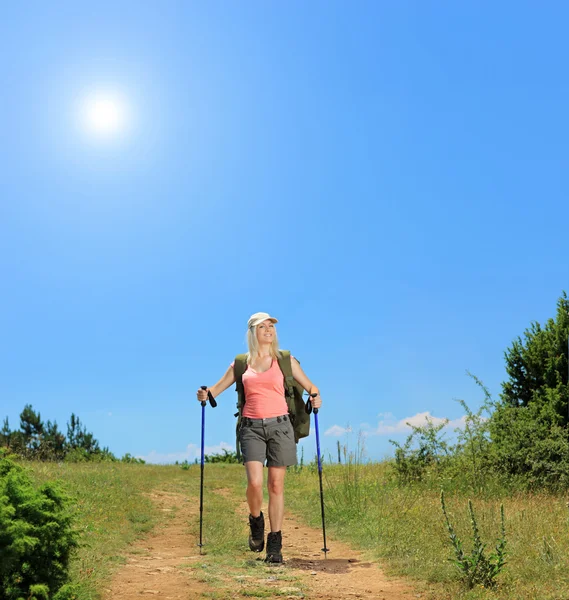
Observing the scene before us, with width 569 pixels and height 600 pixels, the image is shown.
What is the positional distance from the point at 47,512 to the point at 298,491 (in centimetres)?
1175

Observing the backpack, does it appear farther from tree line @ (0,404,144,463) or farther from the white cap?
tree line @ (0,404,144,463)

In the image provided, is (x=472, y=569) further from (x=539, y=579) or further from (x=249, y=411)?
(x=249, y=411)

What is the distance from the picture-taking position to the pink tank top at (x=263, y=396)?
8.34 meters

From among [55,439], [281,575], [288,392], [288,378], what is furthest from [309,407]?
[55,439]

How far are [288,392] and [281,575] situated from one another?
2239 mm

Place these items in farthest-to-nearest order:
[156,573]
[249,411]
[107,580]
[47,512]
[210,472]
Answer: [210,472]
[249,411]
[156,573]
[107,580]
[47,512]

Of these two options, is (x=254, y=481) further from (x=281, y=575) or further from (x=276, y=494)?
(x=281, y=575)

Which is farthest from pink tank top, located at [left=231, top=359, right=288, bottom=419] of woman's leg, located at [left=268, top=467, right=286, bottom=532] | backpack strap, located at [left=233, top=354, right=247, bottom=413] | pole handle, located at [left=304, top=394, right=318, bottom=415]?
woman's leg, located at [left=268, top=467, right=286, bottom=532]

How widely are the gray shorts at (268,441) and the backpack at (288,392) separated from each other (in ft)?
0.69

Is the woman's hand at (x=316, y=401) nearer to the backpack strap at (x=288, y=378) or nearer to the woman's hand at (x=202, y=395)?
the backpack strap at (x=288, y=378)

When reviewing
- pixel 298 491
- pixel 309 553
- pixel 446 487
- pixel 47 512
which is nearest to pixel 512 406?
pixel 446 487

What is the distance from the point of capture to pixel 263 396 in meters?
8.37

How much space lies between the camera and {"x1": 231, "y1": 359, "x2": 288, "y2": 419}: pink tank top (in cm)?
834

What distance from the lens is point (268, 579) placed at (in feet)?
24.0
